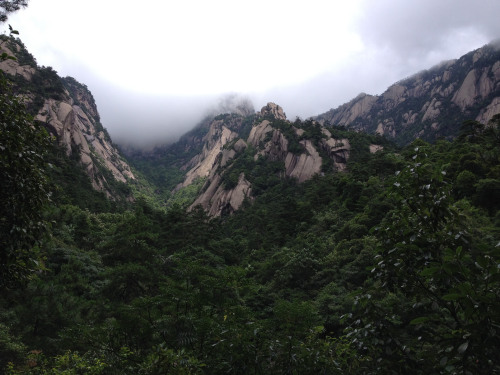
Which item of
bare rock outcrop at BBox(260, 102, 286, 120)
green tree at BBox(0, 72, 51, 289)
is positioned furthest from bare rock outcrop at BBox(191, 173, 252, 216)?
green tree at BBox(0, 72, 51, 289)

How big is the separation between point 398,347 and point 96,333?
7.08m

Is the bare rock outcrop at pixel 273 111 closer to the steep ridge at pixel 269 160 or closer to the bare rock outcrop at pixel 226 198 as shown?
the steep ridge at pixel 269 160

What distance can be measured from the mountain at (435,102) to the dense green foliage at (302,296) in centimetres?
7311

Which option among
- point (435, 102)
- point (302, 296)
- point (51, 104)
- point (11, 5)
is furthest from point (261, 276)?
point (435, 102)

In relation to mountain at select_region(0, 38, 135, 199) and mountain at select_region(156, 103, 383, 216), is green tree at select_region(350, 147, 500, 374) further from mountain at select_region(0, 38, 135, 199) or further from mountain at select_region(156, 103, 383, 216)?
mountain at select_region(0, 38, 135, 199)

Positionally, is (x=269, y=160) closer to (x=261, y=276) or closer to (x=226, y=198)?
(x=226, y=198)

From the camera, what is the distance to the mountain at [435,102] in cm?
9600

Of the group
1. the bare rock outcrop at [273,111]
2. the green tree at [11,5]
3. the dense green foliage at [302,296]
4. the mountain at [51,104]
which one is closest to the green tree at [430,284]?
the dense green foliage at [302,296]

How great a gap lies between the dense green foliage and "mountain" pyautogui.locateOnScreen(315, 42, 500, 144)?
73113 mm

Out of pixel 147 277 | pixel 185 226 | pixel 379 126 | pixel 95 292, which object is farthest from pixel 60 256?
pixel 379 126

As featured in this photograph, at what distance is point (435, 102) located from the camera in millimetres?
114062

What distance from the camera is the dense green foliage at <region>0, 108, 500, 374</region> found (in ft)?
8.89

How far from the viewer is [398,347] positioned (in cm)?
279

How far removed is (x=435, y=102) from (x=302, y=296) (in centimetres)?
12181
